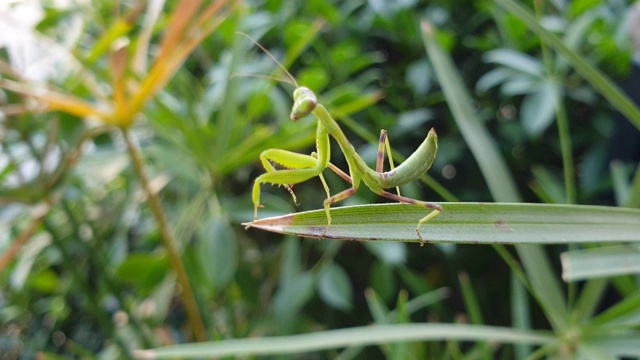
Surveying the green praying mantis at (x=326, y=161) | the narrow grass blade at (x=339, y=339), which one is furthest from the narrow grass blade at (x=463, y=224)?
the narrow grass blade at (x=339, y=339)

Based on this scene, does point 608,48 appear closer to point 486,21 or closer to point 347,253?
point 486,21

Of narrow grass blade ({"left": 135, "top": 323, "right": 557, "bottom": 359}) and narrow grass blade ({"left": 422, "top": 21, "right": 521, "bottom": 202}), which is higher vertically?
narrow grass blade ({"left": 422, "top": 21, "right": 521, "bottom": 202})

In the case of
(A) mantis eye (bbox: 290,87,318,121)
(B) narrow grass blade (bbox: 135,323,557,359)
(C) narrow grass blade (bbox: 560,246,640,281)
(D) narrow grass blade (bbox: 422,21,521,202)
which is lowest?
(B) narrow grass blade (bbox: 135,323,557,359)

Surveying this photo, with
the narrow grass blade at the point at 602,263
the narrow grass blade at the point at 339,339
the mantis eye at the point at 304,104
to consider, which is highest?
the mantis eye at the point at 304,104

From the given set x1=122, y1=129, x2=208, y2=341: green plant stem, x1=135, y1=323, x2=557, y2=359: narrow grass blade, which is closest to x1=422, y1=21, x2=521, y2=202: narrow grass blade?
x1=135, y1=323, x2=557, y2=359: narrow grass blade

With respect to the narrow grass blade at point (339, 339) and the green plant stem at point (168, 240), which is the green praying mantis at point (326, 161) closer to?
the narrow grass blade at point (339, 339)

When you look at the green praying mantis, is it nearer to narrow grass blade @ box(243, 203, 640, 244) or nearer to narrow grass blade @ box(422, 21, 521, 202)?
narrow grass blade @ box(243, 203, 640, 244)

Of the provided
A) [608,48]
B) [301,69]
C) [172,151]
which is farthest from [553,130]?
[172,151]
